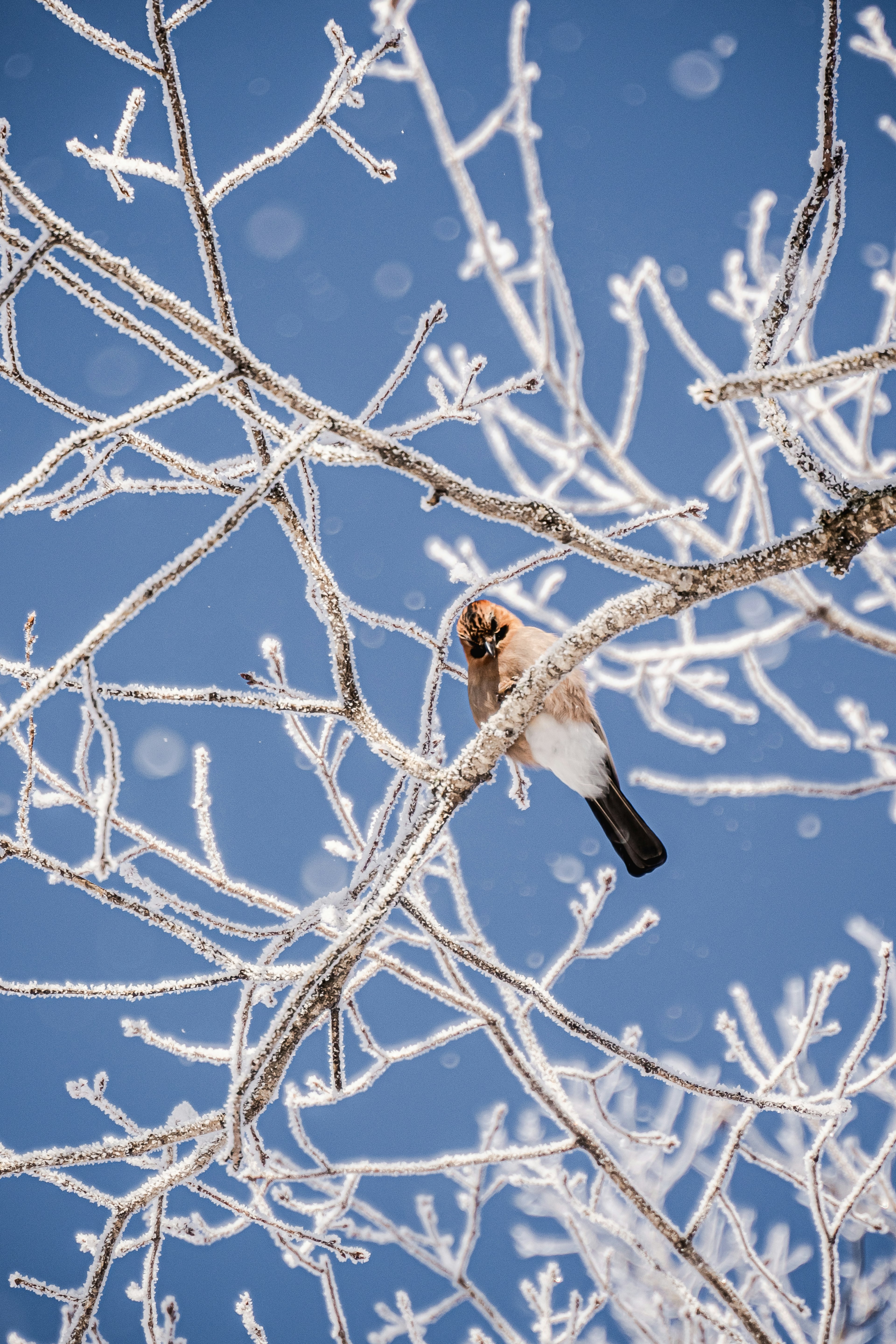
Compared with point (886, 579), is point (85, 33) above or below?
above

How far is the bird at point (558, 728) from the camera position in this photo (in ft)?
10.1

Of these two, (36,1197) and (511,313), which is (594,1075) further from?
(36,1197)

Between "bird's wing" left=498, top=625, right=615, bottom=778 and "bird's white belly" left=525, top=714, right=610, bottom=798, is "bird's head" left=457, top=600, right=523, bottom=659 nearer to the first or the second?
"bird's wing" left=498, top=625, right=615, bottom=778

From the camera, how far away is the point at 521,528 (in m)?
1.18

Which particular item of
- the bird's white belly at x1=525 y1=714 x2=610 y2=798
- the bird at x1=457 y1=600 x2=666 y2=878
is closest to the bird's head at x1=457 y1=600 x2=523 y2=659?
the bird at x1=457 y1=600 x2=666 y2=878

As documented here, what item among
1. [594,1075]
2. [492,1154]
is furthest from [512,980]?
[594,1075]

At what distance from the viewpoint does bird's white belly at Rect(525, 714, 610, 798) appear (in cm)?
313

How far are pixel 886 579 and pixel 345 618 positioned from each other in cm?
183

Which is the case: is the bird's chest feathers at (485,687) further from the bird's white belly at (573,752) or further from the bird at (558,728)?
the bird's white belly at (573,752)

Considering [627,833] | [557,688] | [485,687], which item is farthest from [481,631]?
[627,833]

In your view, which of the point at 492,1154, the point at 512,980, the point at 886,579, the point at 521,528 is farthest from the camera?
the point at 886,579

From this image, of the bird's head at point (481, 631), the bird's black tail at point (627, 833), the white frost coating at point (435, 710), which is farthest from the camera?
the bird's head at point (481, 631)

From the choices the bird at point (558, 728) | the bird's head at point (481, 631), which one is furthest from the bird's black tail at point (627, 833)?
the bird's head at point (481, 631)

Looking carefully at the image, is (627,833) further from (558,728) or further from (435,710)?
(435,710)
